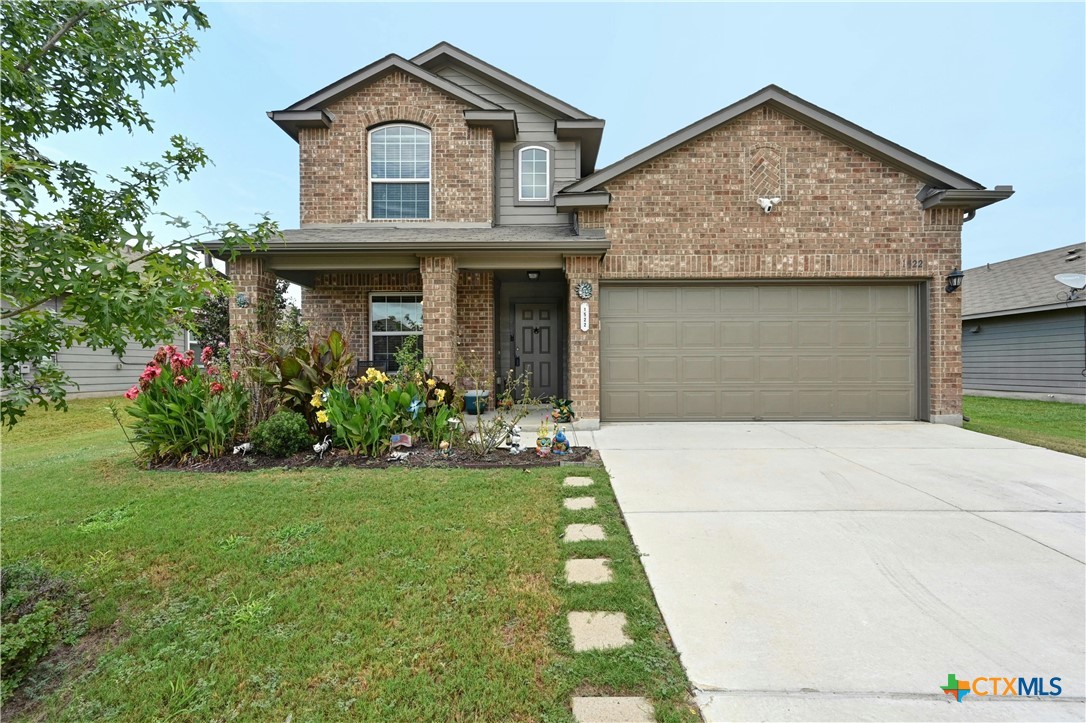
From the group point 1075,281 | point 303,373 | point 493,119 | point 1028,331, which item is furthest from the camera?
point 1028,331

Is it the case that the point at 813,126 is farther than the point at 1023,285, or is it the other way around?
the point at 1023,285

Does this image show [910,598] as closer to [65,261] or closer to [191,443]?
[65,261]

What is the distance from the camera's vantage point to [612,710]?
1866 millimetres

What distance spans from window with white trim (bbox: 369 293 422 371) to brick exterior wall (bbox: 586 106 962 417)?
14.7ft

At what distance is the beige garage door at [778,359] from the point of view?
8398 millimetres

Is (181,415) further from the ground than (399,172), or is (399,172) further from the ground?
(399,172)

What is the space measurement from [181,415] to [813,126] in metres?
10.7

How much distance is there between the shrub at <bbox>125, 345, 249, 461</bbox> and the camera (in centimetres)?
565

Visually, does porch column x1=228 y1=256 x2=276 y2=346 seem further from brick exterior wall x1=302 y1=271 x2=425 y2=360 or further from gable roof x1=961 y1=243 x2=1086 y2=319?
gable roof x1=961 y1=243 x2=1086 y2=319

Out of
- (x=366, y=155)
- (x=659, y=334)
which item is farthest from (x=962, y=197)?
(x=366, y=155)

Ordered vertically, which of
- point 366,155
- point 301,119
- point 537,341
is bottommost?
point 537,341

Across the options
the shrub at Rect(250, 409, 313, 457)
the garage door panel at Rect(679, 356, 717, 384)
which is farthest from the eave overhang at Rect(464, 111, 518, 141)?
the shrub at Rect(250, 409, 313, 457)

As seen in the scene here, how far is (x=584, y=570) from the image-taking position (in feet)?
9.76

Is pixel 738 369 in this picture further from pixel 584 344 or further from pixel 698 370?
pixel 584 344
